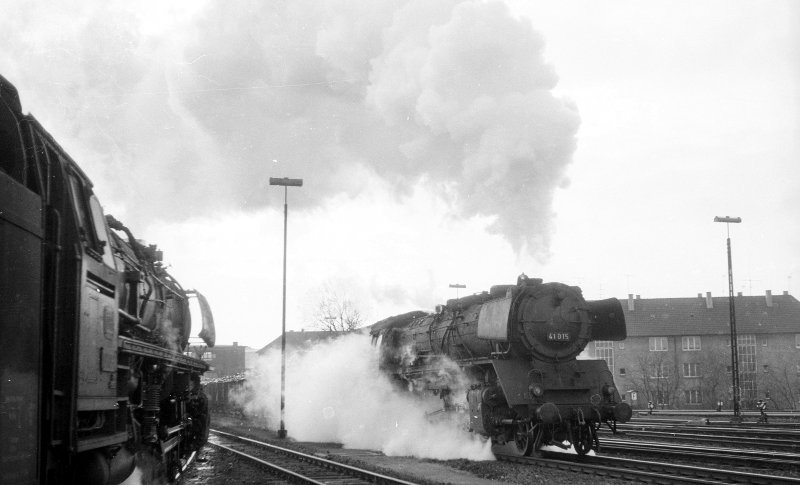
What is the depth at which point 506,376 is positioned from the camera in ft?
42.7

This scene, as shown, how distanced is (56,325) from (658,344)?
58090 mm

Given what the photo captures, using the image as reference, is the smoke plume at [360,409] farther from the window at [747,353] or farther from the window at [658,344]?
the window at [747,353]

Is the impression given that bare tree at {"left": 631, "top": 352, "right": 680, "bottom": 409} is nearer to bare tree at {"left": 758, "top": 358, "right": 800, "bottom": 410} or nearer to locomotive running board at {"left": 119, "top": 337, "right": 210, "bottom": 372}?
bare tree at {"left": 758, "top": 358, "right": 800, "bottom": 410}

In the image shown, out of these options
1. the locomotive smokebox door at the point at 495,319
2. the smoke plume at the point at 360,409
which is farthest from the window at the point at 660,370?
the locomotive smokebox door at the point at 495,319

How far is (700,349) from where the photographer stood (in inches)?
2254

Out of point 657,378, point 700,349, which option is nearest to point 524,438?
point 657,378

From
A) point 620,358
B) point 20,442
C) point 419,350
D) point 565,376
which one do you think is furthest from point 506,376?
point 620,358

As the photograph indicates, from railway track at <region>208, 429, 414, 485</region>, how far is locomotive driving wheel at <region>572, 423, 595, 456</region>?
3764 millimetres

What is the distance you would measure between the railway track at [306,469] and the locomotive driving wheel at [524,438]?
2892mm

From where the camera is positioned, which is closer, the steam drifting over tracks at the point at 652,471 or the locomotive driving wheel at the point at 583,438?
the steam drifting over tracks at the point at 652,471

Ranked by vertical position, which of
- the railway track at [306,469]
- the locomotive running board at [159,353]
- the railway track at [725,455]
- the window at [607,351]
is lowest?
the railway track at [306,469]

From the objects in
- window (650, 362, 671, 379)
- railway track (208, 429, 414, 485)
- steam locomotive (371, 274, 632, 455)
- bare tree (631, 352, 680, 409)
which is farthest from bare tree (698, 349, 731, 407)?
railway track (208, 429, 414, 485)

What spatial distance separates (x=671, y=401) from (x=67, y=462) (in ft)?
173

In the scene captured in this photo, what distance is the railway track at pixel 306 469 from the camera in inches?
447
